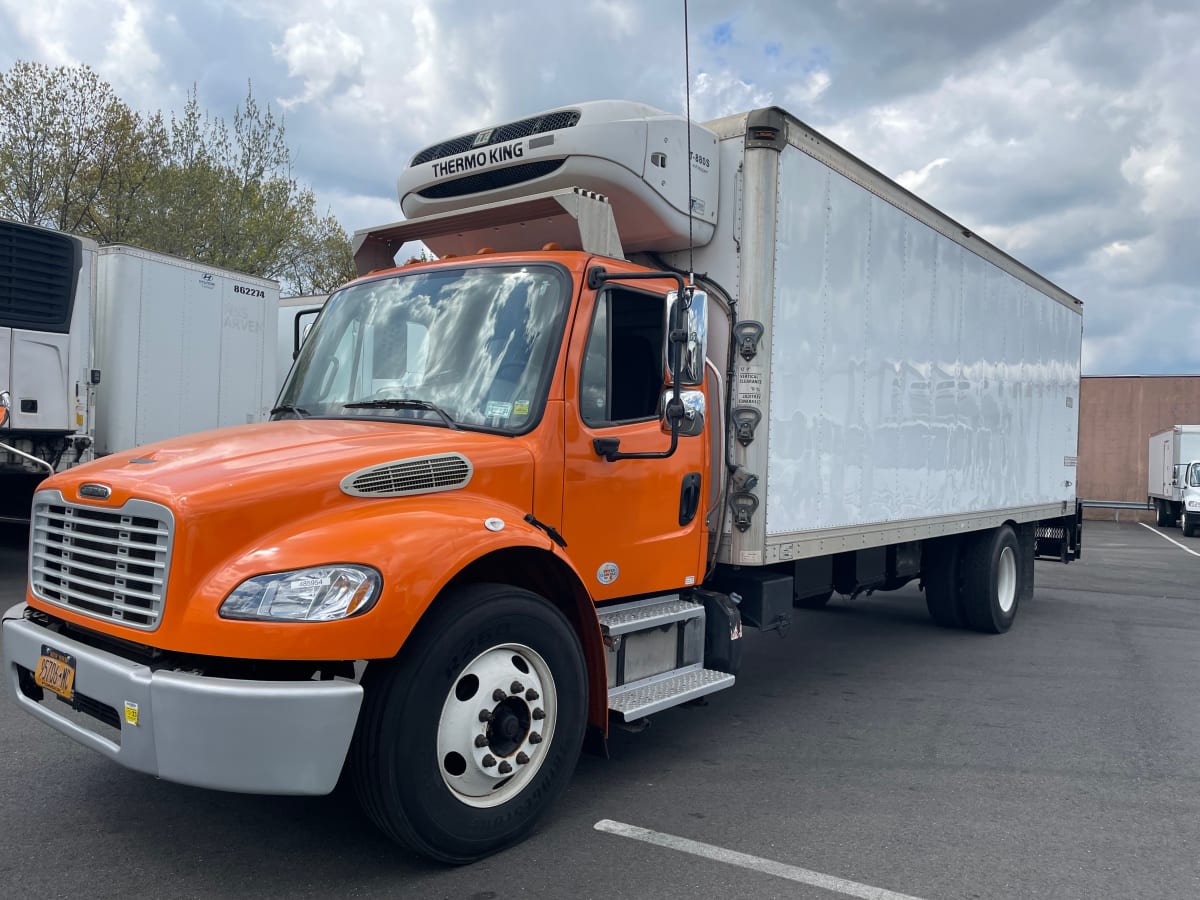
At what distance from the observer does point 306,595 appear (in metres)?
3.39

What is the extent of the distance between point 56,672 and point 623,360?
9.03ft

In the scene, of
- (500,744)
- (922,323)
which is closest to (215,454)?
(500,744)

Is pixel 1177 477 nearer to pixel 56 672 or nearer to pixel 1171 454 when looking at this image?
pixel 1171 454

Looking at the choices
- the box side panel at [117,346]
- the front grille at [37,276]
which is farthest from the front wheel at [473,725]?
the box side panel at [117,346]

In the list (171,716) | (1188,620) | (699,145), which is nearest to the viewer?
(171,716)

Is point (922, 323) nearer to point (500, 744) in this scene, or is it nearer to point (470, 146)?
point (470, 146)

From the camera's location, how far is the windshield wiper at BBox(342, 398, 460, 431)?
172 inches

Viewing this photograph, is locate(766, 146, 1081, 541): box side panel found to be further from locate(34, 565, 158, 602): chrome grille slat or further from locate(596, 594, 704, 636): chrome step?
locate(34, 565, 158, 602): chrome grille slat

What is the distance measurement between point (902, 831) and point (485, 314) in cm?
303

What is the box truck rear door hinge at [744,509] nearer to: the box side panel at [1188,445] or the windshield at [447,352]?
the windshield at [447,352]

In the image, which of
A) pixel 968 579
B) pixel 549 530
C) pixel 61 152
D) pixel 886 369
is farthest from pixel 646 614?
pixel 61 152

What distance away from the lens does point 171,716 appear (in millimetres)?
3297

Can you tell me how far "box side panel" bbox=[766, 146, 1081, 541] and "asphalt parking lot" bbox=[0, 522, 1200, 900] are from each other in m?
1.34

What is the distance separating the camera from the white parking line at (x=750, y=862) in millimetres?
3768
